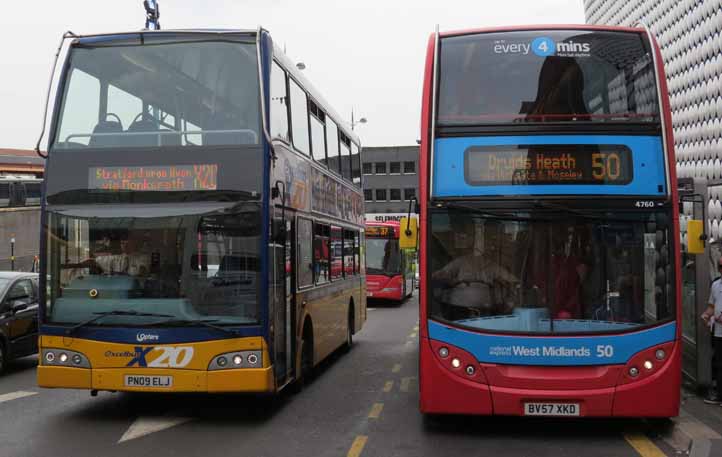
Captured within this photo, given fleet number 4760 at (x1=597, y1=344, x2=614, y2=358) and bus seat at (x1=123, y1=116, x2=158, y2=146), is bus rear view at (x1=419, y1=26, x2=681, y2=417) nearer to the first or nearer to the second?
fleet number 4760 at (x1=597, y1=344, x2=614, y2=358)

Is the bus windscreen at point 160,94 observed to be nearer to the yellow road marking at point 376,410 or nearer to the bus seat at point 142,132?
the bus seat at point 142,132

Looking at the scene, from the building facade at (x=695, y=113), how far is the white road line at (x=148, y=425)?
20.8ft

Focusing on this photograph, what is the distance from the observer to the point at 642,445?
7508 mm

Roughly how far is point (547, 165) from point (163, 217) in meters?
3.93

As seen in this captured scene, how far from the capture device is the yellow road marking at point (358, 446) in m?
7.22

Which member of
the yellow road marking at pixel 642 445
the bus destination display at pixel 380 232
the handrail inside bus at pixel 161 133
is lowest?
the yellow road marking at pixel 642 445

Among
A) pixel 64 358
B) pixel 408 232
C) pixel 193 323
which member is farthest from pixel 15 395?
pixel 408 232

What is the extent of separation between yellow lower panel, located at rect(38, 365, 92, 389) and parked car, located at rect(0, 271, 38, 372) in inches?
177

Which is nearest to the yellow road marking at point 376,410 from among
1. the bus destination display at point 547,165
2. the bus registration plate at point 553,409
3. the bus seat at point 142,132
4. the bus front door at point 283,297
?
the bus front door at point 283,297

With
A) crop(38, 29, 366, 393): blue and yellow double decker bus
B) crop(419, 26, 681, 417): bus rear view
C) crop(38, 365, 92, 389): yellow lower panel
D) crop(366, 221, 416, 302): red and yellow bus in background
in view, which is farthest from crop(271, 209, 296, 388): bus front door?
crop(366, 221, 416, 302): red and yellow bus in background

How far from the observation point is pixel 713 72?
47.5ft

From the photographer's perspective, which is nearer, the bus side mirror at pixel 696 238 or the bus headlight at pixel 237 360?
the bus headlight at pixel 237 360

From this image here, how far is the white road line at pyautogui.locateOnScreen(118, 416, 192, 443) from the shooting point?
8.09m

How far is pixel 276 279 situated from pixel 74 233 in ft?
7.12
